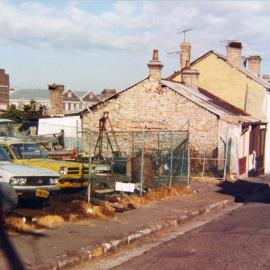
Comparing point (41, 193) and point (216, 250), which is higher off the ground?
point (41, 193)

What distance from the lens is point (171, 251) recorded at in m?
10.3

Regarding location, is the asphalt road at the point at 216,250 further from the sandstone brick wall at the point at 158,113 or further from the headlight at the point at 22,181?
the sandstone brick wall at the point at 158,113

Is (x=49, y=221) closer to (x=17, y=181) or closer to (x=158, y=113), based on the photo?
(x=17, y=181)

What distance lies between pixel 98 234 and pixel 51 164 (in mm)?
4771

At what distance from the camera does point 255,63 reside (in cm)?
4181

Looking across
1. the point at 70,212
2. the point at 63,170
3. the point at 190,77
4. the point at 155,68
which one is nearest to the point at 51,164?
the point at 63,170

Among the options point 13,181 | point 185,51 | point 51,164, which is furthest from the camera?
point 185,51

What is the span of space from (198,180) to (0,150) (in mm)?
12612

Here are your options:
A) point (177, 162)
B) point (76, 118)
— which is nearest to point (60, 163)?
point (177, 162)

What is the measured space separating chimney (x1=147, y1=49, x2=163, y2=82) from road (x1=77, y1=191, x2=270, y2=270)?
51.8 feet

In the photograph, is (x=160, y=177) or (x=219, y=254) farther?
(x=160, y=177)

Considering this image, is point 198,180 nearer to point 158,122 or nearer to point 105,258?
point 158,122

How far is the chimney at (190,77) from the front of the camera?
111 feet

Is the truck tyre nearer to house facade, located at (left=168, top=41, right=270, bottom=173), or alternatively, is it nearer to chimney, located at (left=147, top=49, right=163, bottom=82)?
chimney, located at (left=147, top=49, right=163, bottom=82)
